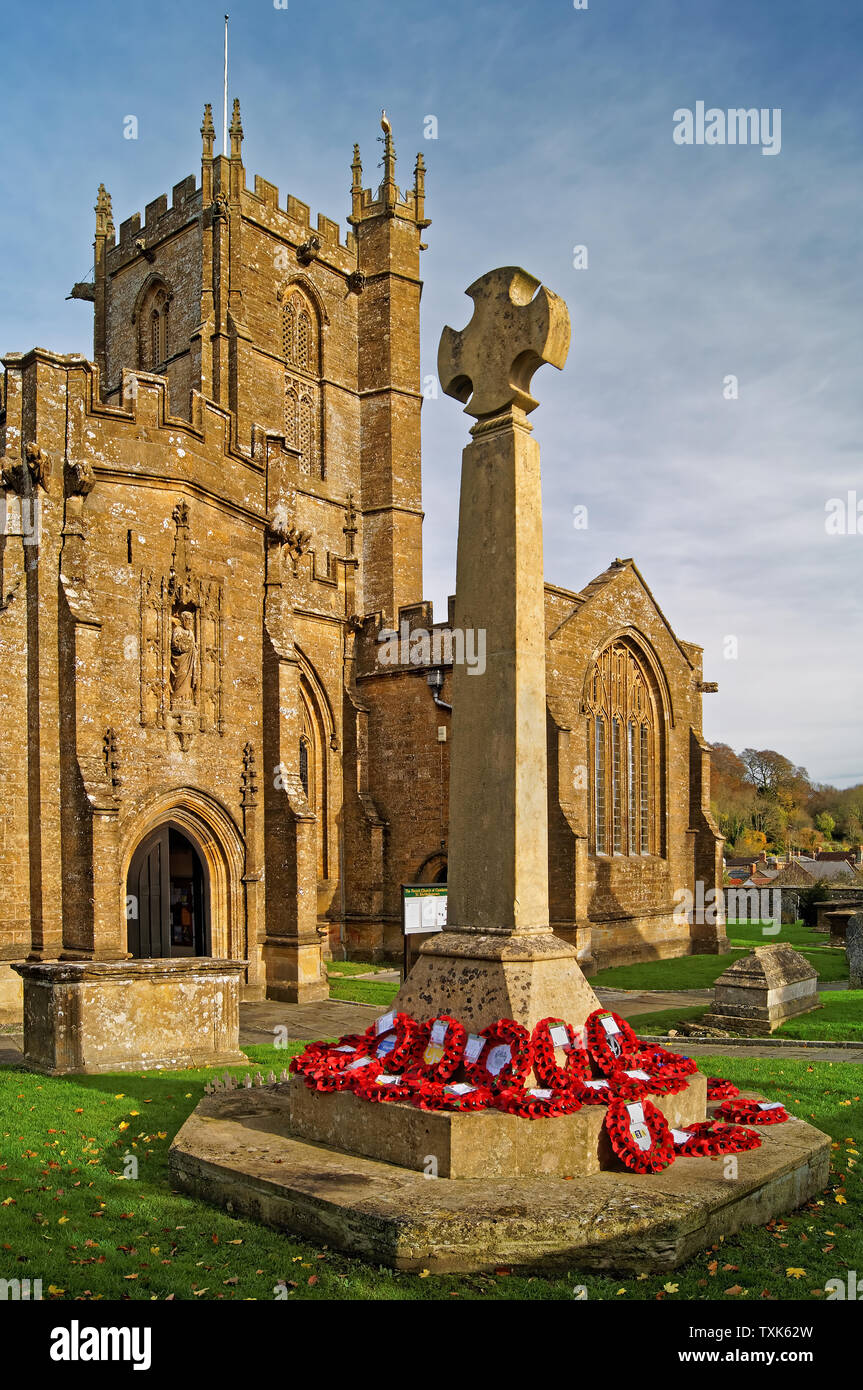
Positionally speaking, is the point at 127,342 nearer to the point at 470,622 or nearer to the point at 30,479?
the point at 30,479

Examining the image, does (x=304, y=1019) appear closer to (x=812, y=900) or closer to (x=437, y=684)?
(x=437, y=684)

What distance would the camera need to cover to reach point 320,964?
18.9 m

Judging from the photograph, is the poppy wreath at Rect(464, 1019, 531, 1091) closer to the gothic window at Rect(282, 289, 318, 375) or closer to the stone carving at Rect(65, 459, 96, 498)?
the stone carving at Rect(65, 459, 96, 498)

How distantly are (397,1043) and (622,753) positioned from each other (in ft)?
71.1

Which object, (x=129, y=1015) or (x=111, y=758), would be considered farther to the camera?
(x=111, y=758)

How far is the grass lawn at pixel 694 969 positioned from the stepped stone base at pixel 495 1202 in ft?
49.3

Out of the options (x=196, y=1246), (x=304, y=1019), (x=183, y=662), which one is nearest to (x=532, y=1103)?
(x=196, y=1246)

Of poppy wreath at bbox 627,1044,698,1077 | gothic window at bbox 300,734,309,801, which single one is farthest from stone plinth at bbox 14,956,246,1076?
gothic window at bbox 300,734,309,801

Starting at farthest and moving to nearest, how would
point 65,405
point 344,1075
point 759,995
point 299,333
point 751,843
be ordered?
point 751,843 → point 299,333 → point 65,405 → point 759,995 → point 344,1075

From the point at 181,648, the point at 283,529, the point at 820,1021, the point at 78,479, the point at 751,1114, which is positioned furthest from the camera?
the point at 283,529

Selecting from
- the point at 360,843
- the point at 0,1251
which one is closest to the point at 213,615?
the point at 360,843

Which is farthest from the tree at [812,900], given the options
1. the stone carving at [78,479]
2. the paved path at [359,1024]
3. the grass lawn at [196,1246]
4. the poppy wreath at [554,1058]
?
the poppy wreath at [554,1058]

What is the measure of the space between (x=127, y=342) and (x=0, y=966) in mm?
23726

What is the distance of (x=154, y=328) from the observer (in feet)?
A: 107
